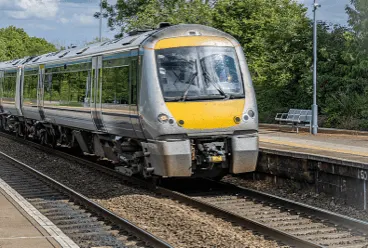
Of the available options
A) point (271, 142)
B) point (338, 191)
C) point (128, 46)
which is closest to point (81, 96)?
point (128, 46)

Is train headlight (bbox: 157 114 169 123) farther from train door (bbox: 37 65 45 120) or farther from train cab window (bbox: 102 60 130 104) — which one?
train door (bbox: 37 65 45 120)

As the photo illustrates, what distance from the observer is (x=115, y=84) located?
46.4 feet

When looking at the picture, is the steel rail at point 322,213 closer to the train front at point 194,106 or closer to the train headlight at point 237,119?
the train front at point 194,106

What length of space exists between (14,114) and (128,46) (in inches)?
566

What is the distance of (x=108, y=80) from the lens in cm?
1466

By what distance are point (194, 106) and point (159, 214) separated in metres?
2.32

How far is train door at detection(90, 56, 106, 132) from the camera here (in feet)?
49.9

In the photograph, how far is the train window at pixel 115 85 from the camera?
1351 cm

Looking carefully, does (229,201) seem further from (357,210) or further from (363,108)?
(363,108)

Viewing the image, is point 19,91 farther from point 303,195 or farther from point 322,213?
point 322,213

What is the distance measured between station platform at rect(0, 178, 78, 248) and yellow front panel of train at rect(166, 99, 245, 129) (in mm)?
3112

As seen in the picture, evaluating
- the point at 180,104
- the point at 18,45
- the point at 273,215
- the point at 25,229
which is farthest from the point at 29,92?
the point at 18,45

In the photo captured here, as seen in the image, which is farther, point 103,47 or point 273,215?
point 103,47

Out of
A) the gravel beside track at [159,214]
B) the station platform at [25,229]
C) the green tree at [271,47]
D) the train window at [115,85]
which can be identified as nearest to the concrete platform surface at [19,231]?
the station platform at [25,229]
